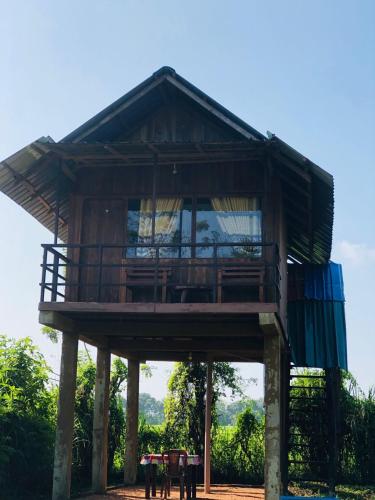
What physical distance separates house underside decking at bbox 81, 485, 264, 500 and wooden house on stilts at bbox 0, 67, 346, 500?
2.27 metres

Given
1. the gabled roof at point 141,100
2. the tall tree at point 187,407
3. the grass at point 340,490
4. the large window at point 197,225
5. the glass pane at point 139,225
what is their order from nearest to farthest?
the gabled roof at point 141,100
the large window at point 197,225
the glass pane at point 139,225
the grass at point 340,490
the tall tree at point 187,407

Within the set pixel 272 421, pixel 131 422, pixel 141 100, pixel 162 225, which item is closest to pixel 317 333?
pixel 131 422

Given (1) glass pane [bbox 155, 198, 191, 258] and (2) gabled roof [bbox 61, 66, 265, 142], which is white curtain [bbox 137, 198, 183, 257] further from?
(2) gabled roof [bbox 61, 66, 265, 142]

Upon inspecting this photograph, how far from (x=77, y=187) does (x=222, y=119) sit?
3454 millimetres

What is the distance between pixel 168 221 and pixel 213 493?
7371 mm

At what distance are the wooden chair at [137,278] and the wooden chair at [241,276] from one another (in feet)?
3.33

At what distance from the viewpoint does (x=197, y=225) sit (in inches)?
535

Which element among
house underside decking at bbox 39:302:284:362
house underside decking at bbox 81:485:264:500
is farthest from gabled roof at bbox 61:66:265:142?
house underside decking at bbox 81:485:264:500

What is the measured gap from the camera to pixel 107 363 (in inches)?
637

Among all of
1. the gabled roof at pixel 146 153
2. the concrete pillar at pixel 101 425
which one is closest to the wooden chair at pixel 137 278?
the gabled roof at pixel 146 153

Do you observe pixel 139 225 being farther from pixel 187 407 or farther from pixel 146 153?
pixel 187 407

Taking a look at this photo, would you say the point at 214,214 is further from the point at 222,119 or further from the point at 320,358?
the point at 320,358

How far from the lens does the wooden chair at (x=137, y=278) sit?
12930mm

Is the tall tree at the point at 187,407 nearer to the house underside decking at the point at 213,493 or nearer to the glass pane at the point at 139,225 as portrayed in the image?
the house underside decking at the point at 213,493
